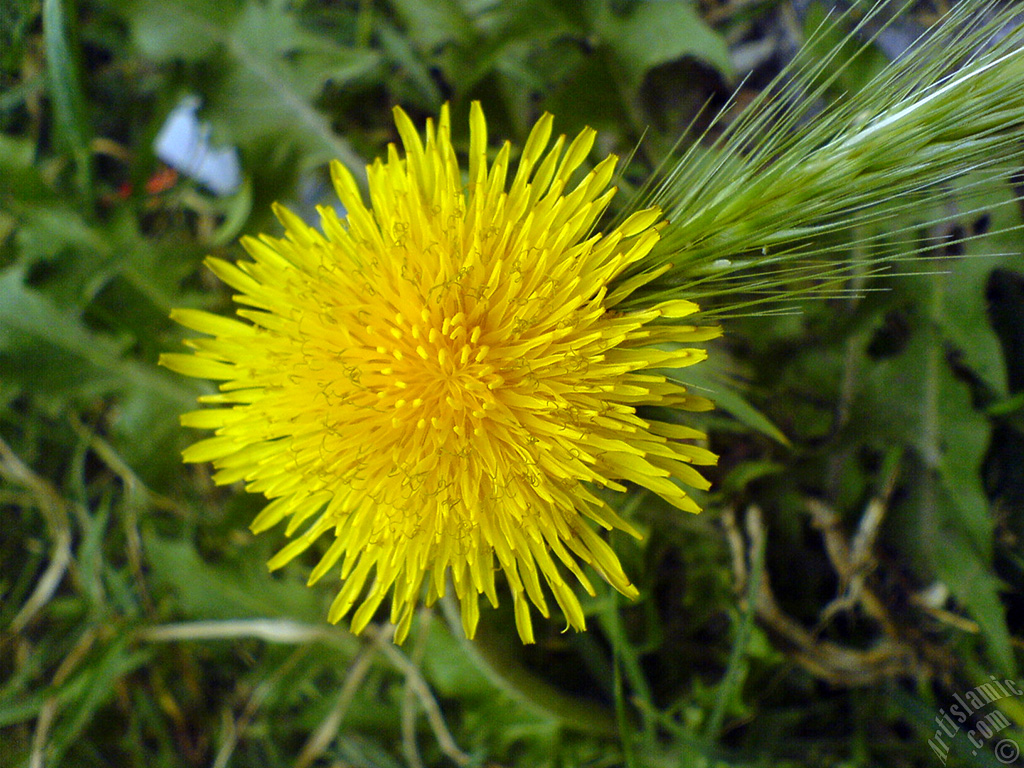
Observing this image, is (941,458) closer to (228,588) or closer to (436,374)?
(436,374)

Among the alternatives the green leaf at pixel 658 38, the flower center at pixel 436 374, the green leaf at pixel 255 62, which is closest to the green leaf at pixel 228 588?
the flower center at pixel 436 374

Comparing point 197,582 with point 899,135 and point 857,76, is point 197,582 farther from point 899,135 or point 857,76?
point 857,76

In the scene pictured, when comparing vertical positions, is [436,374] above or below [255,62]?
below

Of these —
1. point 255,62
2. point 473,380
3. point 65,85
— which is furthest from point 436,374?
point 65,85

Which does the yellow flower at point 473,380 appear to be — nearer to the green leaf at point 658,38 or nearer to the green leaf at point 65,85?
the green leaf at point 658,38

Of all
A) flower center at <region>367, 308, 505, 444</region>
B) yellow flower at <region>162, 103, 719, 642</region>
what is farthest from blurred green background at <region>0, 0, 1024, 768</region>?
flower center at <region>367, 308, 505, 444</region>
